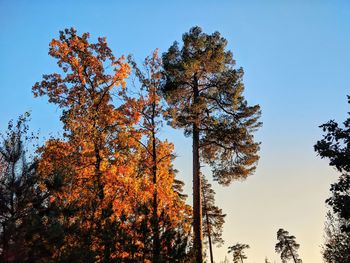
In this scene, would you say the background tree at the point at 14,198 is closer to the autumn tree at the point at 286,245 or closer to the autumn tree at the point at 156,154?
the autumn tree at the point at 156,154

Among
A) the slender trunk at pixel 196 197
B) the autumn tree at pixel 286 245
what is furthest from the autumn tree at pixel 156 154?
the autumn tree at pixel 286 245

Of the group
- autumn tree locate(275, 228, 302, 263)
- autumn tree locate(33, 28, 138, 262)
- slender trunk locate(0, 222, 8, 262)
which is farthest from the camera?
autumn tree locate(275, 228, 302, 263)

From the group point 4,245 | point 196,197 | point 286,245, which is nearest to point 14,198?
point 4,245

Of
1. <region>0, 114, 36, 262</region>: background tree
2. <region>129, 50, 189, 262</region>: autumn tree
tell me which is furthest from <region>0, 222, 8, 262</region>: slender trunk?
<region>129, 50, 189, 262</region>: autumn tree

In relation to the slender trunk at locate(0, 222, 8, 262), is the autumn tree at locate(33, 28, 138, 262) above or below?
above

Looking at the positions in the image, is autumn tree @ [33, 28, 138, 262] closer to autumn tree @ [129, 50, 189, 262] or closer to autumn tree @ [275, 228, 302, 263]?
autumn tree @ [129, 50, 189, 262]

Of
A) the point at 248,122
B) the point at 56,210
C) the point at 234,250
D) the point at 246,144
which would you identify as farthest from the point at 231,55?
the point at 234,250

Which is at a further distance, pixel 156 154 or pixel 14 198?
pixel 156 154

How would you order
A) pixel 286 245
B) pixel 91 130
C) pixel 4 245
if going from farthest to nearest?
pixel 286 245
pixel 91 130
pixel 4 245

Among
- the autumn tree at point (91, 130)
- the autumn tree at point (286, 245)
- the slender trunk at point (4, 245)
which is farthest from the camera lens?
the autumn tree at point (286, 245)

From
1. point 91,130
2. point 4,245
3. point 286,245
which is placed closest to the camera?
point 4,245

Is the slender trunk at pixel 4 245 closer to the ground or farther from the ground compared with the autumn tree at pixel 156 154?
closer to the ground

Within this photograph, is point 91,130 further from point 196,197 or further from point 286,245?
point 286,245

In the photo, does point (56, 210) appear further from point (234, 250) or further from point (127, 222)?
point (234, 250)
